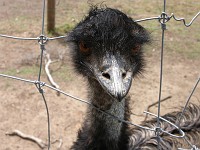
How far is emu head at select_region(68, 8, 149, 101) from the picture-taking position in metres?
1.45

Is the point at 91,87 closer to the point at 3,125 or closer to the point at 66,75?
the point at 3,125

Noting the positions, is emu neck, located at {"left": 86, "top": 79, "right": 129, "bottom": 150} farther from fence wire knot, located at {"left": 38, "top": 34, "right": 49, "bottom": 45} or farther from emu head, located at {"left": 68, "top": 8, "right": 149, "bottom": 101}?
fence wire knot, located at {"left": 38, "top": 34, "right": 49, "bottom": 45}

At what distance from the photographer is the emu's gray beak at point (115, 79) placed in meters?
1.29

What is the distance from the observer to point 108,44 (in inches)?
60.5

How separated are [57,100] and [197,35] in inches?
97.4

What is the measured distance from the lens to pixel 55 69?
3.99m

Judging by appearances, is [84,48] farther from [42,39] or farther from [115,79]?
[115,79]

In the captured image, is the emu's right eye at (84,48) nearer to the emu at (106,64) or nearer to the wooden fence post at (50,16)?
the emu at (106,64)

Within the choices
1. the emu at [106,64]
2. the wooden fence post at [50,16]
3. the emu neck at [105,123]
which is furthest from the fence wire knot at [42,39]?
the wooden fence post at [50,16]

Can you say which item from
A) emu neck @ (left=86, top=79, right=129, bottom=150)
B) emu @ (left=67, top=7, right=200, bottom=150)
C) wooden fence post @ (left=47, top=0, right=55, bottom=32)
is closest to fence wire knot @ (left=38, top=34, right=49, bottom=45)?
emu @ (left=67, top=7, right=200, bottom=150)

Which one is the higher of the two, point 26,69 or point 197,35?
point 197,35

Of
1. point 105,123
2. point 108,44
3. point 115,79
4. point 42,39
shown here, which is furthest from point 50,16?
point 115,79

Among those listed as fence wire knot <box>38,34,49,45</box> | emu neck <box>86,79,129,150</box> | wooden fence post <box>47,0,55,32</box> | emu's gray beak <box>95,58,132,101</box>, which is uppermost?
wooden fence post <box>47,0,55,32</box>

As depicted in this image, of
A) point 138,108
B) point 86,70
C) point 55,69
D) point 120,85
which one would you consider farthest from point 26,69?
point 120,85
